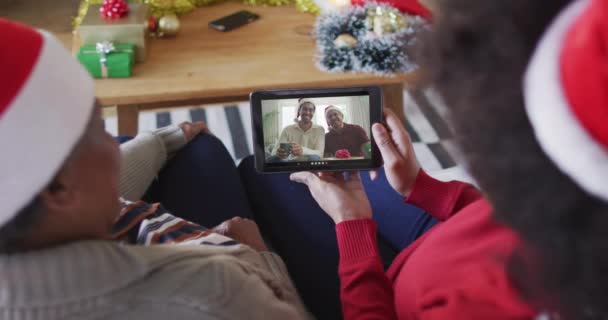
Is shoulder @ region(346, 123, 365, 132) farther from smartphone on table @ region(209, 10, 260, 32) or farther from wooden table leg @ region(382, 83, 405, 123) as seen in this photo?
smartphone on table @ region(209, 10, 260, 32)

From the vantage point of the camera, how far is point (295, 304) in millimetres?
789

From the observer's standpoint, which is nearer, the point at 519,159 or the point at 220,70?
the point at 519,159

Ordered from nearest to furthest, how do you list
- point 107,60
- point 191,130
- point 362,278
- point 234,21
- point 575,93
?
point 575,93 < point 362,278 < point 191,130 < point 107,60 < point 234,21

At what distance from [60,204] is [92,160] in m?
0.05

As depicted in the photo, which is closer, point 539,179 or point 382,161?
point 539,179

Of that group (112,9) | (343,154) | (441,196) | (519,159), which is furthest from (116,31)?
(519,159)

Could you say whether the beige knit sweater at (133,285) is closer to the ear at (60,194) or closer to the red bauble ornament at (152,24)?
the ear at (60,194)

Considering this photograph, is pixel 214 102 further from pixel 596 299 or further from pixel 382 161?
pixel 596 299

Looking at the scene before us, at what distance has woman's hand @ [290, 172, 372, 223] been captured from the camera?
0.87 metres

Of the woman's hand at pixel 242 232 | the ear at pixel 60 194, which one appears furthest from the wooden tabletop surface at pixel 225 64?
the ear at pixel 60 194

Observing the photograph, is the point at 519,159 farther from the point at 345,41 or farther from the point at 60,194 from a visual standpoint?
the point at 345,41

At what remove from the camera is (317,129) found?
97 centimetres

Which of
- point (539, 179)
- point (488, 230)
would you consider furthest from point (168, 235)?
point (539, 179)

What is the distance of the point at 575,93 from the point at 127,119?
1.27 m
